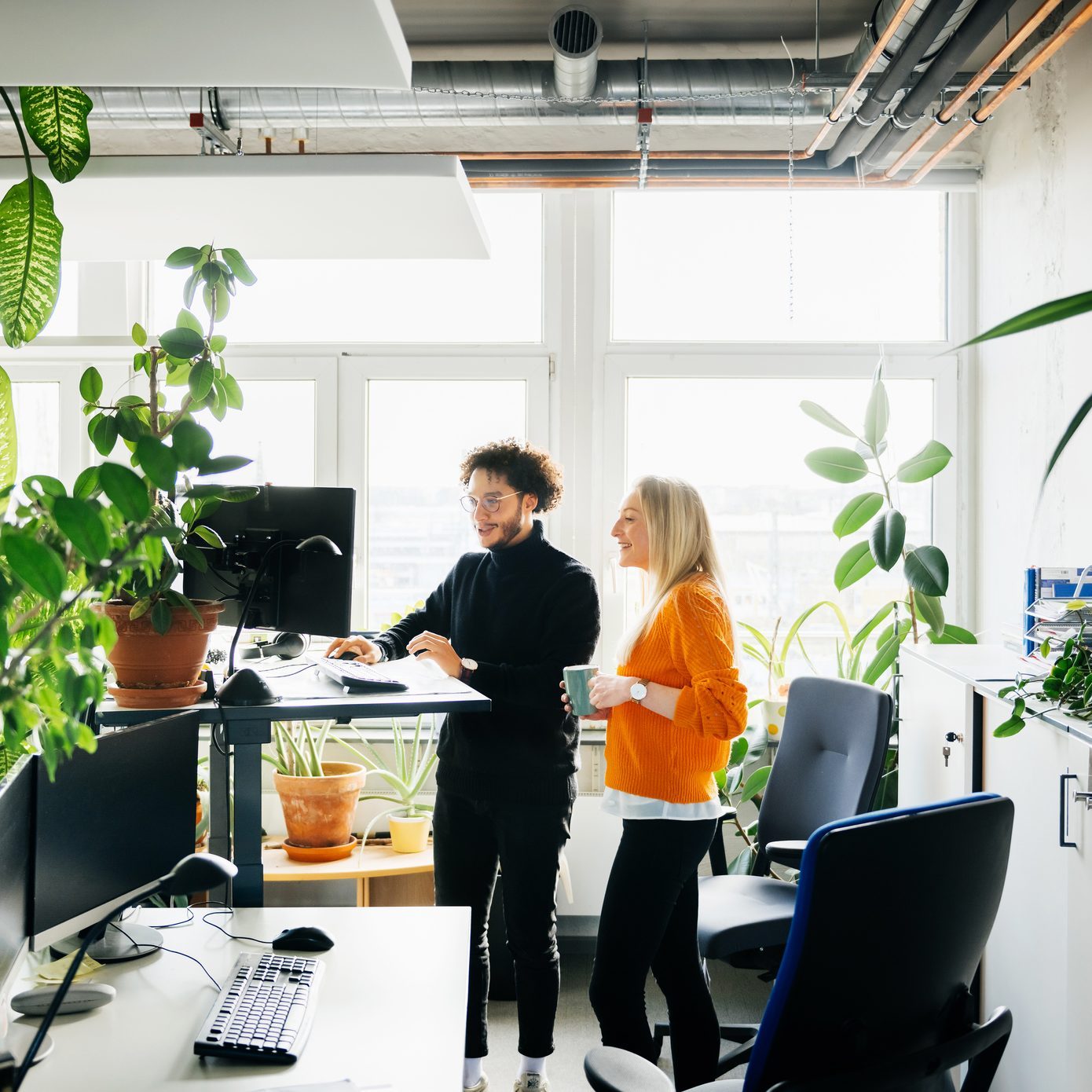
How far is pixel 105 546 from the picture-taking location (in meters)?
0.79

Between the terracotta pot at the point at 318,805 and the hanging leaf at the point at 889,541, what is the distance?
73.7 inches

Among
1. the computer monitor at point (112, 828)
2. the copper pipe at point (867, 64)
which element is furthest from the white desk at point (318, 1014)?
the copper pipe at point (867, 64)

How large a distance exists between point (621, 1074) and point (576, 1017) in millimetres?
1931

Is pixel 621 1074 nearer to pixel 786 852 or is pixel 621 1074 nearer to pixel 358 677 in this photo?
pixel 358 677

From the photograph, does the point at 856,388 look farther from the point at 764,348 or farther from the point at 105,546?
the point at 105,546

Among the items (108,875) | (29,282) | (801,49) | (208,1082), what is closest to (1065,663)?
(208,1082)

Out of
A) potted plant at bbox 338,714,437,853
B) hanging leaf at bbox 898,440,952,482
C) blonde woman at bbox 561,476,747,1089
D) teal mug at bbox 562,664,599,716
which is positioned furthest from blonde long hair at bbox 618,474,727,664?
hanging leaf at bbox 898,440,952,482

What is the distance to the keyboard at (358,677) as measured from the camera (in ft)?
6.17

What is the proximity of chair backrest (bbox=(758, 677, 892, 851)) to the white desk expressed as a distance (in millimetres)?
1176

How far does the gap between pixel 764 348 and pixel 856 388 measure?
39cm

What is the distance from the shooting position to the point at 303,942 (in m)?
1.69

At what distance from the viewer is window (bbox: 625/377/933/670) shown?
3824 millimetres

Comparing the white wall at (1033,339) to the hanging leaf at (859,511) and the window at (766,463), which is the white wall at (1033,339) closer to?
the window at (766,463)

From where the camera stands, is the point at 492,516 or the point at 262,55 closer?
the point at 262,55
